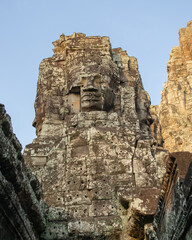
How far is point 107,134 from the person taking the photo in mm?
Result: 11938

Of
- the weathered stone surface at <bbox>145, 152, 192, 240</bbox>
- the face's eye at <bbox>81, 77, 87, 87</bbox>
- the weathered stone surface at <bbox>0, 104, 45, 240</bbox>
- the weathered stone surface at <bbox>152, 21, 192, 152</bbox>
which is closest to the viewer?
the weathered stone surface at <bbox>145, 152, 192, 240</bbox>

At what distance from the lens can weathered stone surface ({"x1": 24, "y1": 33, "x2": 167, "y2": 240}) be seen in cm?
998

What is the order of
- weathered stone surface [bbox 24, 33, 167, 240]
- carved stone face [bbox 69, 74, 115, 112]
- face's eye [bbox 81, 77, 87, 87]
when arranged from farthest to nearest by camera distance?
face's eye [bbox 81, 77, 87, 87] < carved stone face [bbox 69, 74, 115, 112] < weathered stone surface [bbox 24, 33, 167, 240]

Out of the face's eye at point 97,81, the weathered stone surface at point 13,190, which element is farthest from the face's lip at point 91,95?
the weathered stone surface at point 13,190

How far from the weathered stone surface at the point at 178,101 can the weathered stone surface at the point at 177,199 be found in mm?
31389

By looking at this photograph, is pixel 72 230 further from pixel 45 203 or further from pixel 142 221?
pixel 142 221

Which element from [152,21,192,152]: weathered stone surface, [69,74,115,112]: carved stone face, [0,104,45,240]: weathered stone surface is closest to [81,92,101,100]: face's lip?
[69,74,115,112]: carved stone face

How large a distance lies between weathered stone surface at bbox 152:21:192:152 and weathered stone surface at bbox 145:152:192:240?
31.4 m

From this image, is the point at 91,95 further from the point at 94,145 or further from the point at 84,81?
the point at 94,145

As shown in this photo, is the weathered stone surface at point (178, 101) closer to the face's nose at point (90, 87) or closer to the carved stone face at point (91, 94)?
the carved stone face at point (91, 94)

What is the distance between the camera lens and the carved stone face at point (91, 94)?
41.5 ft

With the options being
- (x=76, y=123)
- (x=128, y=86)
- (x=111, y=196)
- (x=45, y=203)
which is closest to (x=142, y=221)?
(x=111, y=196)

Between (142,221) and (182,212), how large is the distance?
3.46 m

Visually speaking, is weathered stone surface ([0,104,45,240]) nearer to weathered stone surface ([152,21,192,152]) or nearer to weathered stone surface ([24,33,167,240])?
weathered stone surface ([24,33,167,240])
